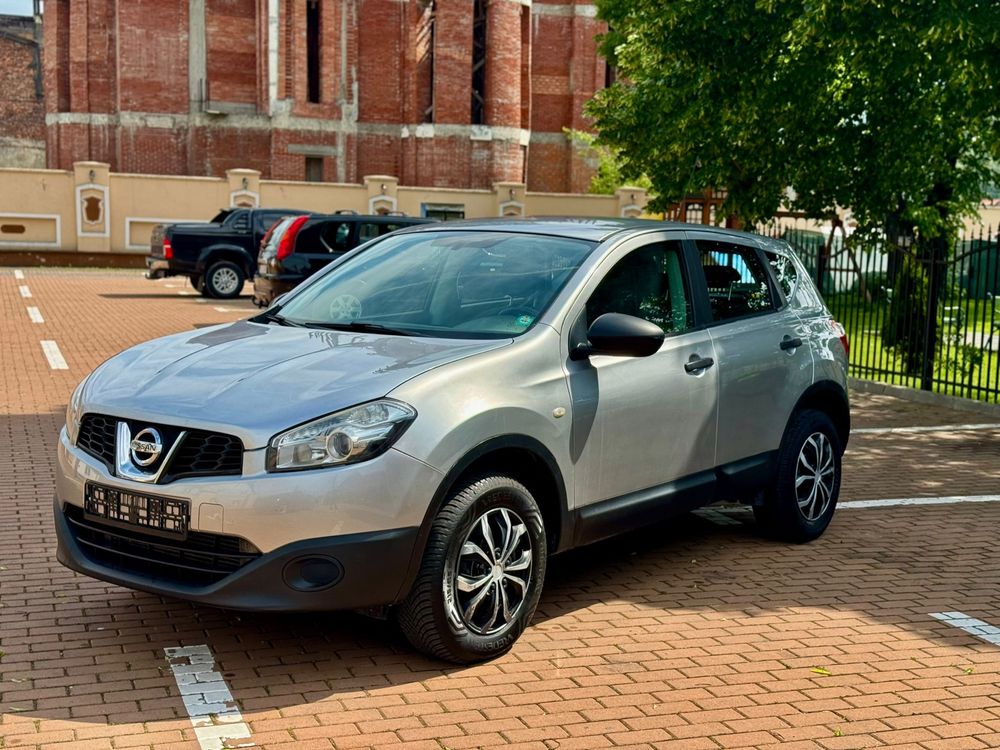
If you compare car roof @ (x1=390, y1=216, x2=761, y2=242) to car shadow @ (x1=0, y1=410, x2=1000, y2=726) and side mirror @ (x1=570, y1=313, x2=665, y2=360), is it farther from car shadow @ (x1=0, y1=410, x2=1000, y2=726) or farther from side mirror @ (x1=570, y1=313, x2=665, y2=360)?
car shadow @ (x1=0, y1=410, x2=1000, y2=726)

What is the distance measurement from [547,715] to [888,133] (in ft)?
37.2

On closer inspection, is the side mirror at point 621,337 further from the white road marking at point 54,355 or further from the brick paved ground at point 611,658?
the white road marking at point 54,355

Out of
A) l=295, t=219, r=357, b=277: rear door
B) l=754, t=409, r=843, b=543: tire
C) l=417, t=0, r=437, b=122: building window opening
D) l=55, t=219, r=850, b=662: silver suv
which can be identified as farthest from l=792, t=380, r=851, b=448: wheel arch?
l=417, t=0, r=437, b=122: building window opening

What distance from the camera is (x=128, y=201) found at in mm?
39688

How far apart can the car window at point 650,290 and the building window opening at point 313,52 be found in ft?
149

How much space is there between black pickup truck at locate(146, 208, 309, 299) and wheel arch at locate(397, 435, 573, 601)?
846 inches

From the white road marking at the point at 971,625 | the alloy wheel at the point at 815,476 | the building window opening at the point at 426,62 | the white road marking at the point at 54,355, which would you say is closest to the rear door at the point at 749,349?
the alloy wheel at the point at 815,476

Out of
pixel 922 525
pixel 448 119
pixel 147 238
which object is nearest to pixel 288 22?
pixel 448 119

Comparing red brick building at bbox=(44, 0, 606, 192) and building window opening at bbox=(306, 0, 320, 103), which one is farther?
building window opening at bbox=(306, 0, 320, 103)

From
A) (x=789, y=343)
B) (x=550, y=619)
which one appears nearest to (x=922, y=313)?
(x=789, y=343)

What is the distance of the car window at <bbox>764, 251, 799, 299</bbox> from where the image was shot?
24.2ft

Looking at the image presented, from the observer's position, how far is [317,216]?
20.4m

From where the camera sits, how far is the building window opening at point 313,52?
163 ft

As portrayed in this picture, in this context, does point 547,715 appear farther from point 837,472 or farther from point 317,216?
point 317,216
